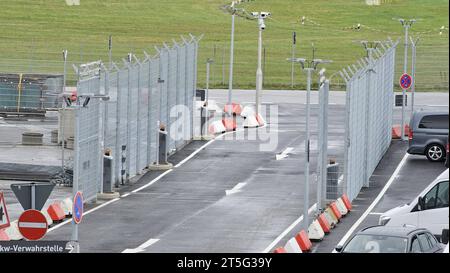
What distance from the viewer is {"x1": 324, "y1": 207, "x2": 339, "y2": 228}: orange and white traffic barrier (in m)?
36.1

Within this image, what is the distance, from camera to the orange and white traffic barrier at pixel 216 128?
54931 mm

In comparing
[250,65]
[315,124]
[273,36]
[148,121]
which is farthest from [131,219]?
[273,36]

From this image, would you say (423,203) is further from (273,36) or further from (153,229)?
(273,36)

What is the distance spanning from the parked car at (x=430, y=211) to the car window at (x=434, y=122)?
48.9 ft

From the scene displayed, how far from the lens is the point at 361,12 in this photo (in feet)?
379

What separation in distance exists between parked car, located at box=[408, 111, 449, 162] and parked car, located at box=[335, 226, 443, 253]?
2052 cm

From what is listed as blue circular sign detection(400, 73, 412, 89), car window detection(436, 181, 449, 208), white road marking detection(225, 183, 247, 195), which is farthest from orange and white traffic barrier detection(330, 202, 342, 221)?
blue circular sign detection(400, 73, 412, 89)

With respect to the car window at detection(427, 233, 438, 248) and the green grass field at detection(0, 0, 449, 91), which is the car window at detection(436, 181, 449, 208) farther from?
the green grass field at detection(0, 0, 449, 91)

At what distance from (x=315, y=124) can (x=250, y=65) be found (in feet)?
97.7

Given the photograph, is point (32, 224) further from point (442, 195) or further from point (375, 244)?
point (442, 195)

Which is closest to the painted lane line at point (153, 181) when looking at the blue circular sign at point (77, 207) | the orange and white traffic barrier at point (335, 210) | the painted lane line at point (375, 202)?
the painted lane line at point (375, 202)

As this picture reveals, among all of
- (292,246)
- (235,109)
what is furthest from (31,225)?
(235,109)

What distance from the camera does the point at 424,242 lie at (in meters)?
27.3

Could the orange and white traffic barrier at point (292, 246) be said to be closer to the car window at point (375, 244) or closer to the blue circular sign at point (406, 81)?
the car window at point (375, 244)
